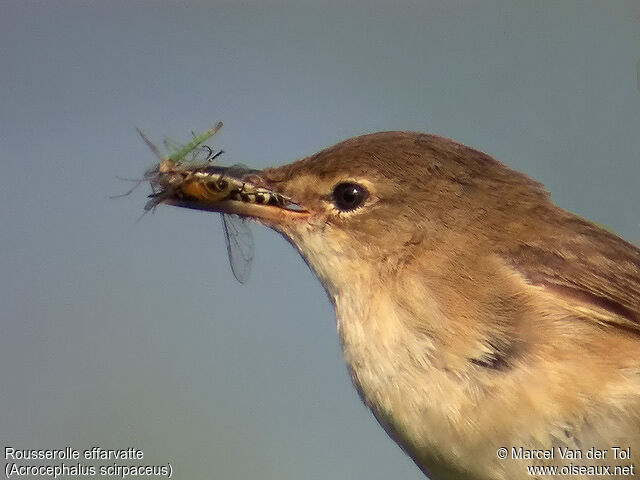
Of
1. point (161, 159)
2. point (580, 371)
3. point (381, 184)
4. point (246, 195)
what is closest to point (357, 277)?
point (381, 184)

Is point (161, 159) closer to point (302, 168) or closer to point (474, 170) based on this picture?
point (302, 168)

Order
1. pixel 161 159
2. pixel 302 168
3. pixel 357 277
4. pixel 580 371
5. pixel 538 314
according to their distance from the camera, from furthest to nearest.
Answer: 1. pixel 161 159
2. pixel 302 168
3. pixel 357 277
4. pixel 538 314
5. pixel 580 371

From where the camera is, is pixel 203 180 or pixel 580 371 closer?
pixel 580 371

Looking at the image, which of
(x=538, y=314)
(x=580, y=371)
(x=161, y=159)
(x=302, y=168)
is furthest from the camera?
(x=161, y=159)

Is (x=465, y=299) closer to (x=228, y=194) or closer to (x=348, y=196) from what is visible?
(x=348, y=196)

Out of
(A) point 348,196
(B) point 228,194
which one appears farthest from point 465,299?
(B) point 228,194

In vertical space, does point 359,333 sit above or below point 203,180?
below
